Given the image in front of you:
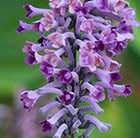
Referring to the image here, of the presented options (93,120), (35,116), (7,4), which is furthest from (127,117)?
(93,120)

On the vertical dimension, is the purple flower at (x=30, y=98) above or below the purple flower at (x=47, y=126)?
above

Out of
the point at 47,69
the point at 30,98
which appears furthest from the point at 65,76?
the point at 30,98

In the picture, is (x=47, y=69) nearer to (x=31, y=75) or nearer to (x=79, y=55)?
(x=79, y=55)

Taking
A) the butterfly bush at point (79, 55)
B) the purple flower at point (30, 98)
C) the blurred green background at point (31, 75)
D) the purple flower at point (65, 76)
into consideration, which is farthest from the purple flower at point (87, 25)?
the blurred green background at point (31, 75)

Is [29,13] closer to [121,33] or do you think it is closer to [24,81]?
[121,33]

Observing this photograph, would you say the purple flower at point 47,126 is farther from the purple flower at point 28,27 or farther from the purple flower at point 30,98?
the purple flower at point 28,27

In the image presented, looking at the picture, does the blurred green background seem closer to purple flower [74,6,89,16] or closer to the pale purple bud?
the pale purple bud

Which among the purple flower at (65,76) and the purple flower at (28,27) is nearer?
the purple flower at (65,76)

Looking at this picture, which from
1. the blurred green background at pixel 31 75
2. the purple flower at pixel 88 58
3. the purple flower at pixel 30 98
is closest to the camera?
the purple flower at pixel 88 58
